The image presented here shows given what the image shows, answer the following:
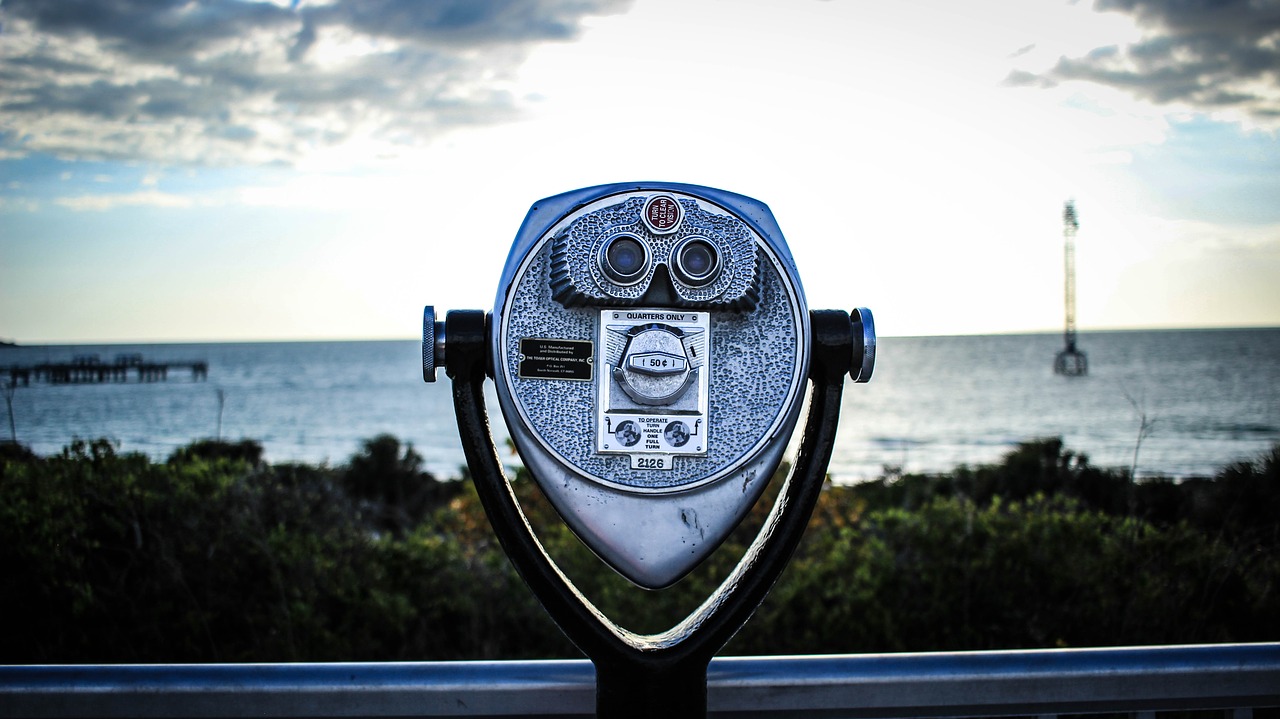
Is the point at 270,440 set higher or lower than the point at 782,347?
lower

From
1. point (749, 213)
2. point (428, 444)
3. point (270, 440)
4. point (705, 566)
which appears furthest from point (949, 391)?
point (749, 213)

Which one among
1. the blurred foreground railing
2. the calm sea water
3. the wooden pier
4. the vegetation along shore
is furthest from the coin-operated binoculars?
the wooden pier

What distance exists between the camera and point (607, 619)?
1.42 metres

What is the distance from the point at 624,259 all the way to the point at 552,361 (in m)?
0.18

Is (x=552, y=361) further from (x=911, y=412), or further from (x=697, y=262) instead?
(x=911, y=412)

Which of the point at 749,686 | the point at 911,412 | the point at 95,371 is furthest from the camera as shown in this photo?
the point at 95,371

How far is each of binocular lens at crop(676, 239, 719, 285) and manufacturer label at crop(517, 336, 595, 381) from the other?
0.19 m

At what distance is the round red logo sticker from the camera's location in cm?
139

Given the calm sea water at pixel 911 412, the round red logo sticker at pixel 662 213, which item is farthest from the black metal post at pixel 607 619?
the calm sea water at pixel 911 412

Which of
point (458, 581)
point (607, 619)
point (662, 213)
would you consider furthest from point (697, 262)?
point (458, 581)

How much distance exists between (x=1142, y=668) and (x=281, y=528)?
269 centimetres

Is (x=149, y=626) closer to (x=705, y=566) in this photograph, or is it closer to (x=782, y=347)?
(x=705, y=566)

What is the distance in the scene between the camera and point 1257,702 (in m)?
Result: 1.55

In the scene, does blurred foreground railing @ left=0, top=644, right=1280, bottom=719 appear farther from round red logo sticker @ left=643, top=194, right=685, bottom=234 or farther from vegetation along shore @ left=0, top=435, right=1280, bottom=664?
vegetation along shore @ left=0, top=435, right=1280, bottom=664
